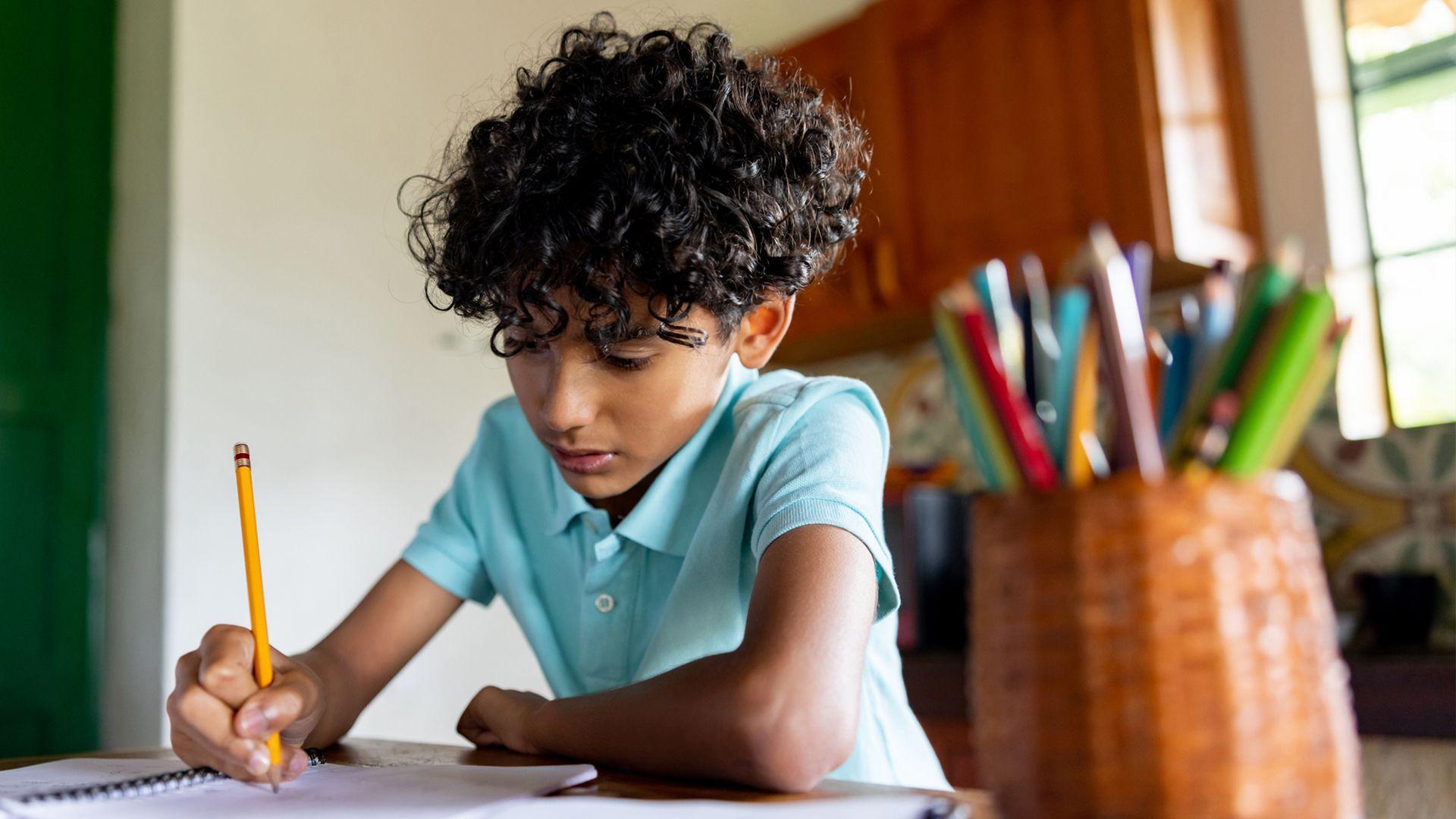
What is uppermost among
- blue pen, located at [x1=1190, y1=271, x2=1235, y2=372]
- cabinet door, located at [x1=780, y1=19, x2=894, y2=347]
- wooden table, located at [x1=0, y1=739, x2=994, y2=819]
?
cabinet door, located at [x1=780, y1=19, x2=894, y2=347]

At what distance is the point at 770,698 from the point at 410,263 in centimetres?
234

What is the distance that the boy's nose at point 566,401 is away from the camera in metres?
0.88

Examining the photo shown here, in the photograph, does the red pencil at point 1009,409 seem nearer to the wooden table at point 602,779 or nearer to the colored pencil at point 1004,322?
the colored pencil at point 1004,322

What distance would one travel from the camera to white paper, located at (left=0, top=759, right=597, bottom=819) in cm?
59

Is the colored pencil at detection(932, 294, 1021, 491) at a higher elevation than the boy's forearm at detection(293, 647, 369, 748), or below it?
higher

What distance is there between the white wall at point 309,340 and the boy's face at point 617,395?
63.5 inches

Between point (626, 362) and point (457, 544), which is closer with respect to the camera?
point (626, 362)

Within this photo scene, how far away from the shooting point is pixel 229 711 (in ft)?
2.43

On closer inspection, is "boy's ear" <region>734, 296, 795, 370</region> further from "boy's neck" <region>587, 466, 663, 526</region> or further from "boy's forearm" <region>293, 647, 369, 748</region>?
"boy's forearm" <region>293, 647, 369, 748</region>

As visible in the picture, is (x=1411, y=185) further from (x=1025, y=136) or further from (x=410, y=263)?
(x=410, y=263)

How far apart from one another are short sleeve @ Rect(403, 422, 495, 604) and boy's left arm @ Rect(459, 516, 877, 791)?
381 mm

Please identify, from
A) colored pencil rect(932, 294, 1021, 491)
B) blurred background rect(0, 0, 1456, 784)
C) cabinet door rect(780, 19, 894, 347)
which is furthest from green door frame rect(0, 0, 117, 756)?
colored pencil rect(932, 294, 1021, 491)

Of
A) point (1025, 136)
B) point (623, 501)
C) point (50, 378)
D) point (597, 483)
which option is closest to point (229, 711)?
point (597, 483)

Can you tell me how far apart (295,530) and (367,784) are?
1.94m
